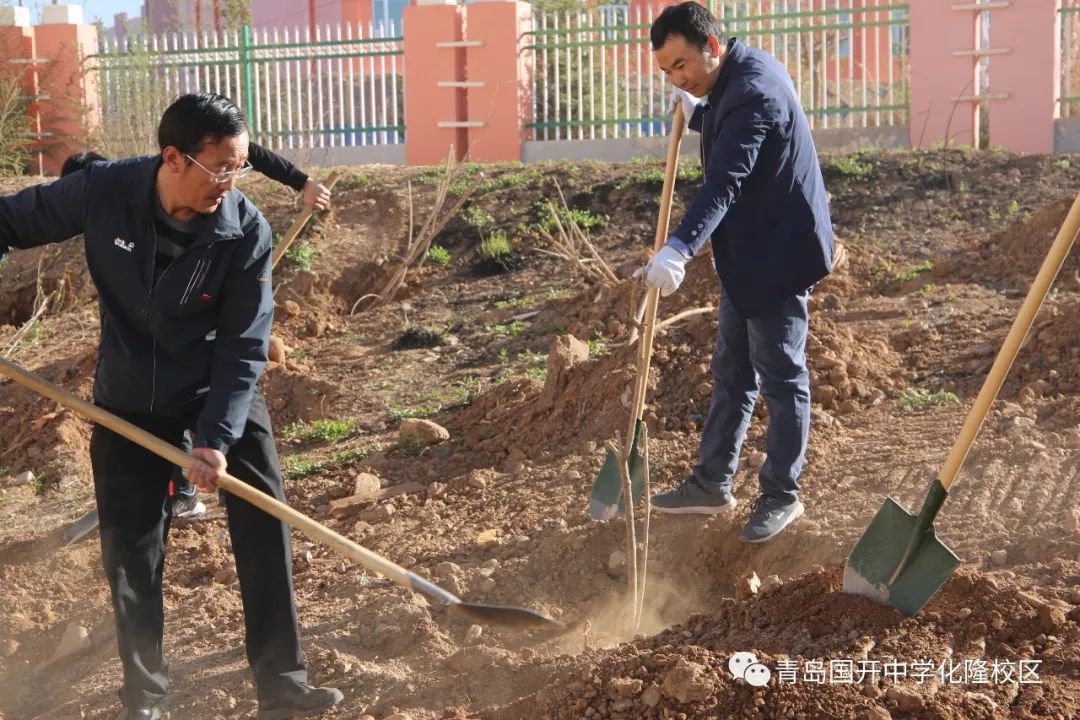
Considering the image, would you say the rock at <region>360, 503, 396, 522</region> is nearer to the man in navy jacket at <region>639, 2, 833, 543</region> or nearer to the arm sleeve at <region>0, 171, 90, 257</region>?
the man in navy jacket at <region>639, 2, 833, 543</region>

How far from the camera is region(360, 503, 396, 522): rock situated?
5516 millimetres

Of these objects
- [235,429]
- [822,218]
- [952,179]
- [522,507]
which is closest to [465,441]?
[522,507]

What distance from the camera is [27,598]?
5074mm

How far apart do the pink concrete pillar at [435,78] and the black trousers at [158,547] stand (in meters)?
10.4

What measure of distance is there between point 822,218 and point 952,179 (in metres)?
5.64

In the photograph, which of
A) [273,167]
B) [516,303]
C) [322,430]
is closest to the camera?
[273,167]

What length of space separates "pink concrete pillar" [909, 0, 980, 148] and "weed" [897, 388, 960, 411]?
6348 mm

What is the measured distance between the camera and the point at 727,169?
4004mm

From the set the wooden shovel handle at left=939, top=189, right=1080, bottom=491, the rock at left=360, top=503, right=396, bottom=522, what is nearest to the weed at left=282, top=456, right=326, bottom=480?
the rock at left=360, top=503, right=396, bottom=522

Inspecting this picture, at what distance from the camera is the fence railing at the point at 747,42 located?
12.6 metres

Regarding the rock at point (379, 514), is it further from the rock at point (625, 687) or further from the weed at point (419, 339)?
the weed at point (419, 339)

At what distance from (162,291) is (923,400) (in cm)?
381

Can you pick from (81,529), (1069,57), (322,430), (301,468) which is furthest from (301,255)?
(1069,57)

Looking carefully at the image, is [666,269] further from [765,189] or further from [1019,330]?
[1019,330]
